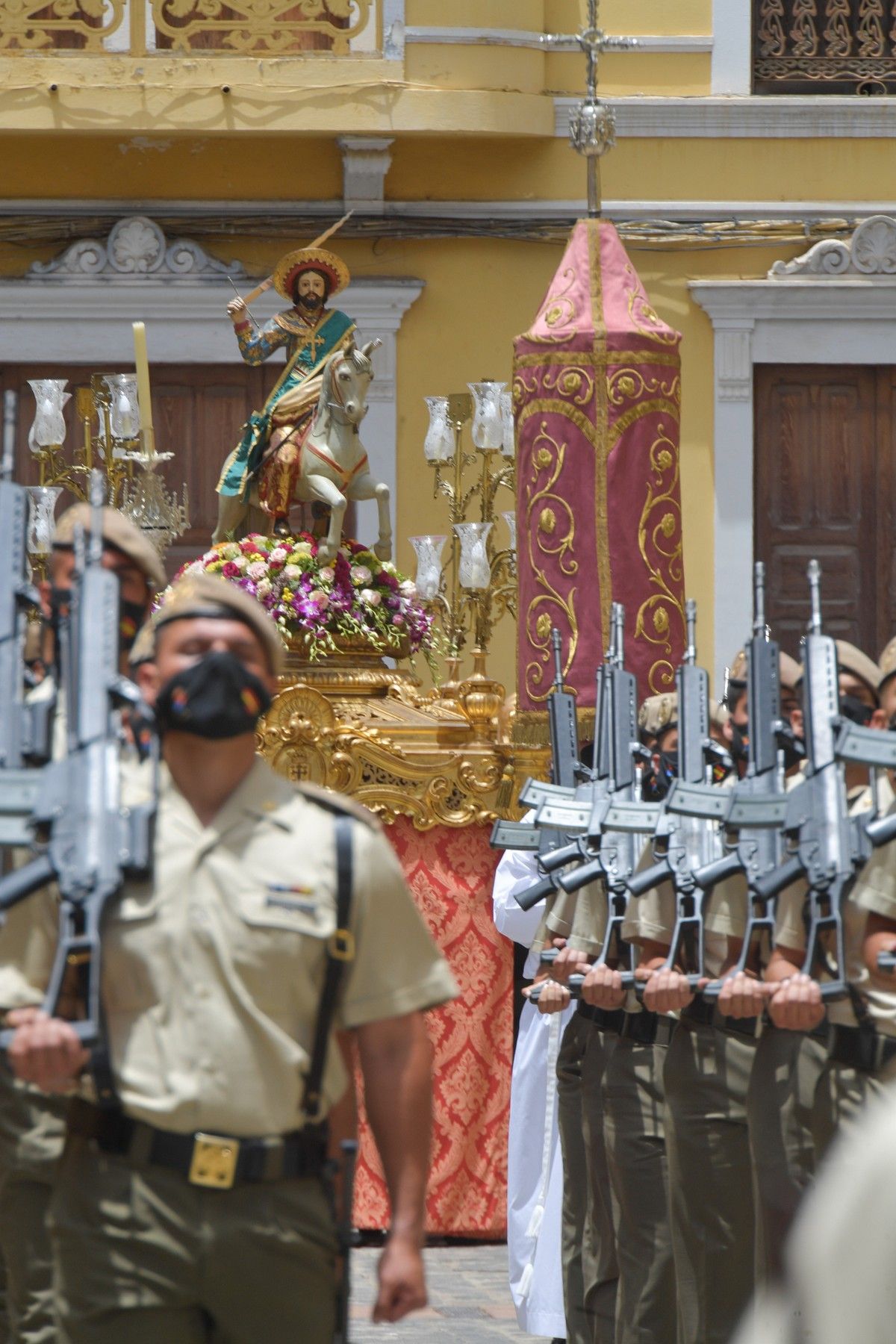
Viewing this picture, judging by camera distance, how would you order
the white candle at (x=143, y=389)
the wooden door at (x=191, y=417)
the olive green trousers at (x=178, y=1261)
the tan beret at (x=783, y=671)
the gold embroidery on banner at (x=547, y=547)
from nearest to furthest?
the olive green trousers at (x=178, y=1261) → the tan beret at (x=783, y=671) → the gold embroidery on banner at (x=547, y=547) → the white candle at (x=143, y=389) → the wooden door at (x=191, y=417)

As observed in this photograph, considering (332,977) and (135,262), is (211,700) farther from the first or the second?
(135,262)

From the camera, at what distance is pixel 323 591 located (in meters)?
9.12

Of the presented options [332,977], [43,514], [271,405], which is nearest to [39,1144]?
[332,977]

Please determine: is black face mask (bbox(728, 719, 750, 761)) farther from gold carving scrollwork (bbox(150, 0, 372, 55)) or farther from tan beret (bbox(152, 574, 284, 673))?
gold carving scrollwork (bbox(150, 0, 372, 55))

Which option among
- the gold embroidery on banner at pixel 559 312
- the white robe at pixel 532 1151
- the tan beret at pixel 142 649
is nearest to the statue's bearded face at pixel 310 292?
the gold embroidery on banner at pixel 559 312

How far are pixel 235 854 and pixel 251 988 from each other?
21cm

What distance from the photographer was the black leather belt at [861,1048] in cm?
498

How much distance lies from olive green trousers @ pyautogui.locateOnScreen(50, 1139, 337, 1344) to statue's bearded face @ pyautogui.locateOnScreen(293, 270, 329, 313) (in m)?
6.50

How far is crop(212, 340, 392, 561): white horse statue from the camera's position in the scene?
9.42 m

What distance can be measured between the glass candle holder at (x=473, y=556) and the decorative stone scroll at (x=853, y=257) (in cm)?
473

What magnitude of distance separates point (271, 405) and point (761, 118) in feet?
16.1

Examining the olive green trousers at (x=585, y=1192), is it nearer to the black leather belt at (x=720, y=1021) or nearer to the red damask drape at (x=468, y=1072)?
the black leather belt at (x=720, y=1021)

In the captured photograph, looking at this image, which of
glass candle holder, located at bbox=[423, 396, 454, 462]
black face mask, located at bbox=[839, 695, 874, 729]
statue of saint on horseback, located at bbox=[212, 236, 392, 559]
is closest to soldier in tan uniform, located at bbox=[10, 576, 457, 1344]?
black face mask, located at bbox=[839, 695, 874, 729]

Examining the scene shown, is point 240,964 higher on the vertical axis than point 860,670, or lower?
lower
